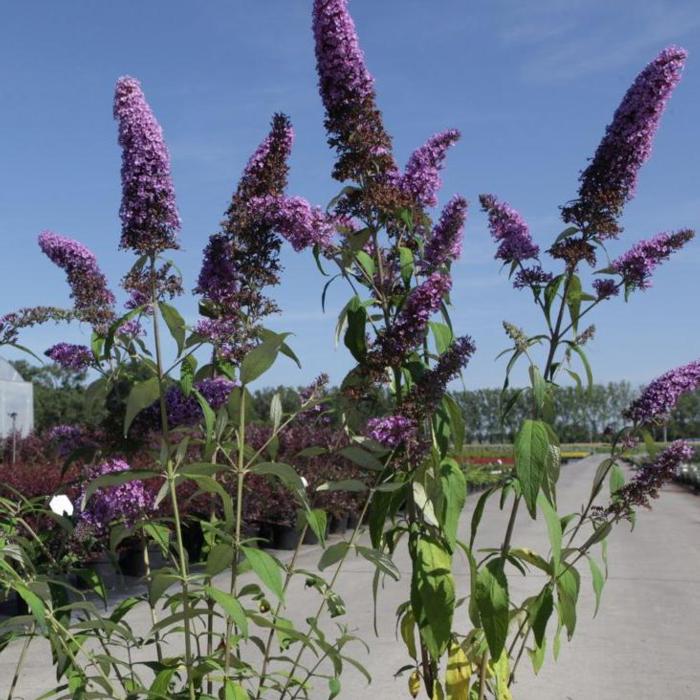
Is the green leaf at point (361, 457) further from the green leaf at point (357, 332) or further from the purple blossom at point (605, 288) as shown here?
the purple blossom at point (605, 288)

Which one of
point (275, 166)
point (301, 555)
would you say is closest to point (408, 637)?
point (275, 166)

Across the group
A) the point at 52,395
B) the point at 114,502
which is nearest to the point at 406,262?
the point at 114,502

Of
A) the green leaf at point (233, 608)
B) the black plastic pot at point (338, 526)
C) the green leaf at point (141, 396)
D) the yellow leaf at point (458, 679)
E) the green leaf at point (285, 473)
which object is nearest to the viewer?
the green leaf at point (233, 608)

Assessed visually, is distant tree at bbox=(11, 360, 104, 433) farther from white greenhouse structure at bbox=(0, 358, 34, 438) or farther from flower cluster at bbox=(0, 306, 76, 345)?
flower cluster at bbox=(0, 306, 76, 345)

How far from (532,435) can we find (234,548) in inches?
28.4

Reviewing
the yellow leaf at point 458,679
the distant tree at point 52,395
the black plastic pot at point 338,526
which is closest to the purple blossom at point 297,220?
the yellow leaf at point 458,679

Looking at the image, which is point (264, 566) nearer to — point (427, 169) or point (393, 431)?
point (393, 431)

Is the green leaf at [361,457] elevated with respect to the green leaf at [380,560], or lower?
elevated

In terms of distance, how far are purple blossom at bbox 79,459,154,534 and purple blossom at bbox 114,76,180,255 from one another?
0.58 meters

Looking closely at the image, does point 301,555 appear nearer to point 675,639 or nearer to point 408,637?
point 675,639

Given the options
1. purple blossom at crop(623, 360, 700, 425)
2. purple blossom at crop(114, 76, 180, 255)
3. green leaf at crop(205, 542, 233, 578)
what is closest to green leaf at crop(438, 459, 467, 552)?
purple blossom at crop(623, 360, 700, 425)

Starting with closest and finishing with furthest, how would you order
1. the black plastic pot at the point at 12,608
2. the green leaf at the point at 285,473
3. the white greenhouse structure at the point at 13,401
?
the green leaf at the point at 285,473 < the black plastic pot at the point at 12,608 < the white greenhouse structure at the point at 13,401

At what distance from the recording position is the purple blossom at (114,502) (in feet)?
7.41

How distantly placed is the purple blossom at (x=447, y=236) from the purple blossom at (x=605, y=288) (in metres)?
0.39
